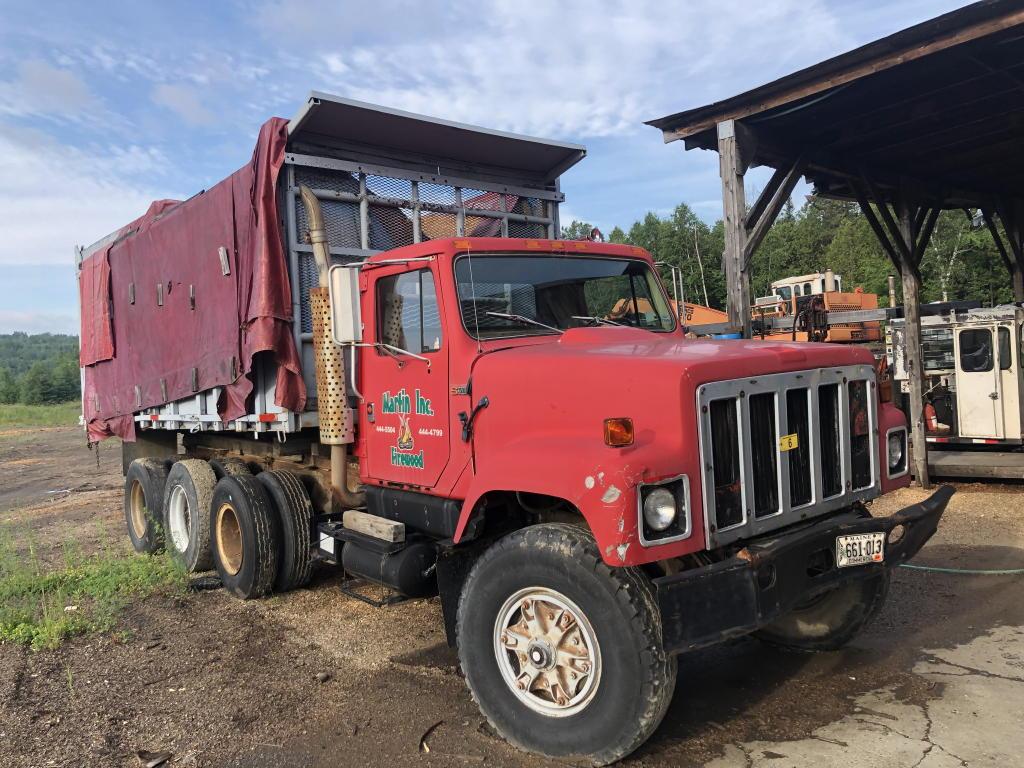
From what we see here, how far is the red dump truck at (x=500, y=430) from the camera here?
319 cm

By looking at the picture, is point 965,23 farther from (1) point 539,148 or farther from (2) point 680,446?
(2) point 680,446

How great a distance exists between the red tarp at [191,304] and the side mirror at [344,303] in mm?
1344

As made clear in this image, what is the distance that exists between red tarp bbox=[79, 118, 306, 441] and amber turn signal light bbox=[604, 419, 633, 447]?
302cm

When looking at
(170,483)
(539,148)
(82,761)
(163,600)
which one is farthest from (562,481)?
(170,483)

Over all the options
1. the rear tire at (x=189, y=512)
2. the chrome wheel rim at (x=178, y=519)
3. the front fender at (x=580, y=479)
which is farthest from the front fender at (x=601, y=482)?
the chrome wheel rim at (x=178, y=519)

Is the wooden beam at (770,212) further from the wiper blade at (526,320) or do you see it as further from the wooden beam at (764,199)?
the wiper blade at (526,320)

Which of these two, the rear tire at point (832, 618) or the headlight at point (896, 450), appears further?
the rear tire at point (832, 618)

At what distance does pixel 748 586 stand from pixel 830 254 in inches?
1776

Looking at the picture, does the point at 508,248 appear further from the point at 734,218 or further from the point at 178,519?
the point at 178,519

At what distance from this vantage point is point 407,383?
4.56 m

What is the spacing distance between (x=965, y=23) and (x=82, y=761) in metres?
7.51

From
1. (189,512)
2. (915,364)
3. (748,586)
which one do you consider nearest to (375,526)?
(748,586)

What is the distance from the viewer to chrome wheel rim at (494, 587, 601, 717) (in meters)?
3.32

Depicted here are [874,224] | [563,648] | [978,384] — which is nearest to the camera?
[563,648]
